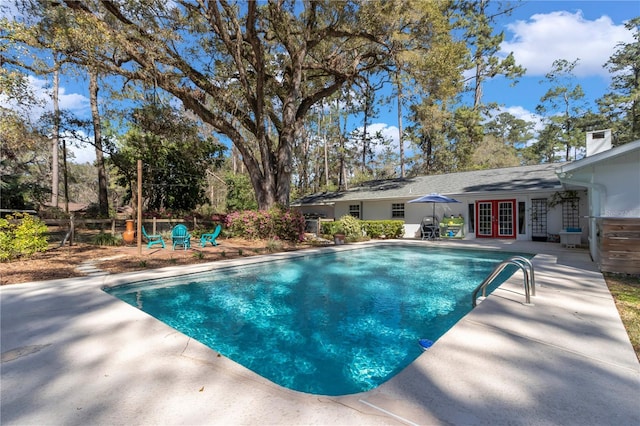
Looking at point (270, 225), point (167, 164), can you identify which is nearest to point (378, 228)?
point (270, 225)

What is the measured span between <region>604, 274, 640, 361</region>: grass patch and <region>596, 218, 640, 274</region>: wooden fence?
0.66ft

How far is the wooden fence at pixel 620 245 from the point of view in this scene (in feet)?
20.1

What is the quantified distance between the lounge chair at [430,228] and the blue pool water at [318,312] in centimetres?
609

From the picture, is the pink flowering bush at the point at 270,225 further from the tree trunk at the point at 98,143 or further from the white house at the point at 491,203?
the tree trunk at the point at 98,143

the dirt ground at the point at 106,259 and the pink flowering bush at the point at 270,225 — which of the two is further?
the pink flowering bush at the point at 270,225

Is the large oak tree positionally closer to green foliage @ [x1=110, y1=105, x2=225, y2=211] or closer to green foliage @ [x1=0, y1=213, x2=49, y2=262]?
green foliage @ [x1=110, y1=105, x2=225, y2=211]

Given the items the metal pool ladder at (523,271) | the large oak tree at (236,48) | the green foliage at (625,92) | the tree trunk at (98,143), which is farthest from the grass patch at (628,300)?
the green foliage at (625,92)

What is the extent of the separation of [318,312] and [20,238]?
8471 millimetres

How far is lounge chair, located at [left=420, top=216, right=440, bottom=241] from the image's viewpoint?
15.8 meters

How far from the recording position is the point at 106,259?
8867 mm

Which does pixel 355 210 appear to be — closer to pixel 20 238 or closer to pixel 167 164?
pixel 167 164

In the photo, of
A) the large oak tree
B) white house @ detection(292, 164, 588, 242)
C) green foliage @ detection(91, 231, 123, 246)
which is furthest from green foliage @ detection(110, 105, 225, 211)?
white house @ detection(292, 164, 588, 242)

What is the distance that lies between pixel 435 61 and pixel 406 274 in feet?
32.1

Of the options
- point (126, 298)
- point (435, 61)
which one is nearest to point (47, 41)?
point (126, 298)
